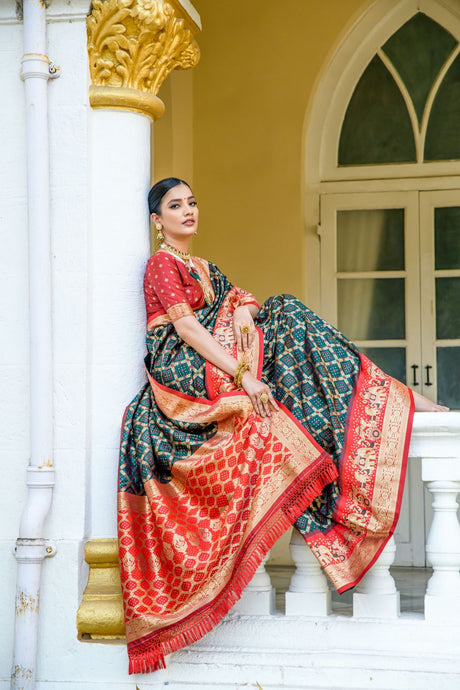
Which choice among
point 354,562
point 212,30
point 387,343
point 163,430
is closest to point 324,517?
point 354,562

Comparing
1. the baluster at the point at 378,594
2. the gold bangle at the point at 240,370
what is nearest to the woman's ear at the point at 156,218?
the gold bangle at the point at 240,370

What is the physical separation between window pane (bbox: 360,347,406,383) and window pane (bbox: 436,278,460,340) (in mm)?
242

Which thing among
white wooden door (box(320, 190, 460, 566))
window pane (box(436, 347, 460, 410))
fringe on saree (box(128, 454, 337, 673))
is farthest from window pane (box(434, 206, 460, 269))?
fringe on saree (box(128, 454, 337, 673))

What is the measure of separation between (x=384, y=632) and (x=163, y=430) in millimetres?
986

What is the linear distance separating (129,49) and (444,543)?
202 cm

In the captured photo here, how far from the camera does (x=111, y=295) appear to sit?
342 cm

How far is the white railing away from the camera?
10.3 ft

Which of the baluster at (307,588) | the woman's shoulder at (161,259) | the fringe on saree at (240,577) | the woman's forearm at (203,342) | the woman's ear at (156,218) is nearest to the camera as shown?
the fringe on saree at (240,577)

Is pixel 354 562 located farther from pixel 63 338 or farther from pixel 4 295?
pixel 4 295

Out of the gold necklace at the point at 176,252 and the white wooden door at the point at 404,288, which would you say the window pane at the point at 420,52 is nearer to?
the white wooden door at the point at 404,288

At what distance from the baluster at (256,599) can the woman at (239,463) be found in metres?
0.15

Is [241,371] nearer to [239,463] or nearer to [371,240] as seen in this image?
[239,463]

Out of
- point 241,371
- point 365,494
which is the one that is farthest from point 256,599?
point 241,371

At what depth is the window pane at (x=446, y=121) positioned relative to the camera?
5520 mm
